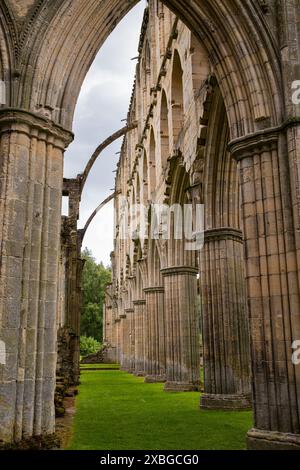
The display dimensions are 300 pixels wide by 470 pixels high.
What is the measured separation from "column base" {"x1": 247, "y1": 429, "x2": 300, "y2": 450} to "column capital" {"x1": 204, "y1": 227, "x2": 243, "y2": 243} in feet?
18.4

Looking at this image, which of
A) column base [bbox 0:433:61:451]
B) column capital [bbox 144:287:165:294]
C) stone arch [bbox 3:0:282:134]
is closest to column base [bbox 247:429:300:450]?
column base [bbox 0:433:61:451]

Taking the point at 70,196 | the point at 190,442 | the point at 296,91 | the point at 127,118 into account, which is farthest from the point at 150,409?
the point at 127,118

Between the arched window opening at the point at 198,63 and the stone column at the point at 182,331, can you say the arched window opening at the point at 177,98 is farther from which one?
the stone column at the point at 182,331

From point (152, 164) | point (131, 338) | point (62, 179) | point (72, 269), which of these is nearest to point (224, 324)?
point (62, 179)

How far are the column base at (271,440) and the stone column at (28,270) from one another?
2.50 meters

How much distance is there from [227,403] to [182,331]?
16.0 feet

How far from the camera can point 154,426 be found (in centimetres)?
810

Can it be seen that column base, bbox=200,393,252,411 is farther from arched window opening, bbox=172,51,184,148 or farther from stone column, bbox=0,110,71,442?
arched window opening, bbox=172,51,184,148

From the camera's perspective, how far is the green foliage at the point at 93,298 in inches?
2062

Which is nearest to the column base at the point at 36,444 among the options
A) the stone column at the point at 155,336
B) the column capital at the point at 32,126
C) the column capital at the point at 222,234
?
the column capital at the point at 32,126

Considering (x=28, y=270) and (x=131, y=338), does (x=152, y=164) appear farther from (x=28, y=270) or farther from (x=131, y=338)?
(x=28, y=270)

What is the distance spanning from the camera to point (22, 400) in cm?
525

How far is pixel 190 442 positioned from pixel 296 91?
5.09 meters

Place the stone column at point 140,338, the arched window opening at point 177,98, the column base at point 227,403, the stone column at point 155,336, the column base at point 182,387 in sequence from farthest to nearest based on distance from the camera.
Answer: the stone column at point 140,338
the stone column at point 155,336
the arched window opening at point 177,98
the column base at point 182,387
the column base at point 227,403
